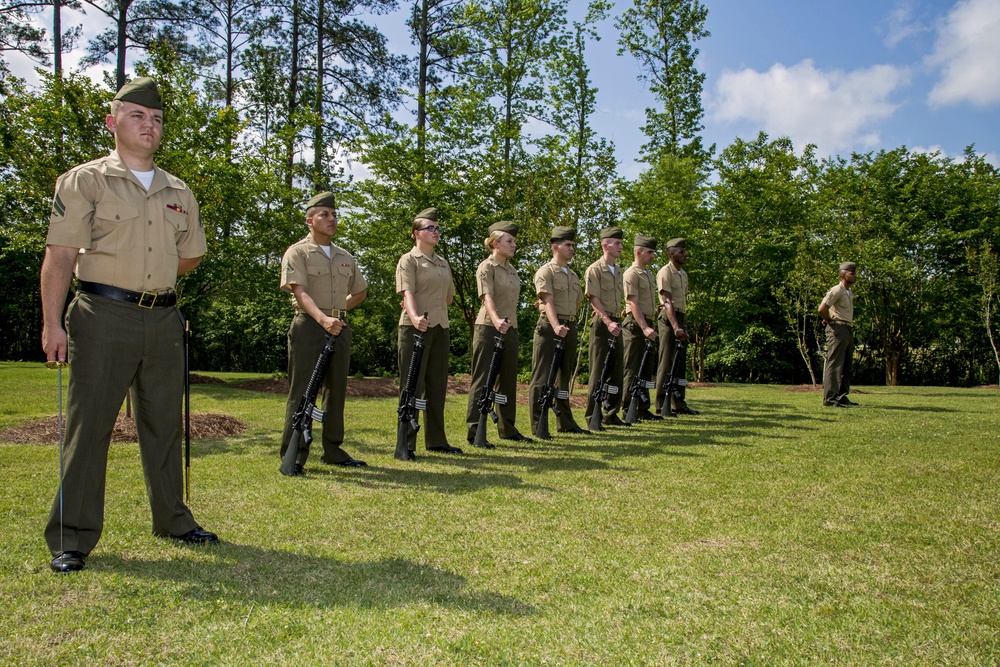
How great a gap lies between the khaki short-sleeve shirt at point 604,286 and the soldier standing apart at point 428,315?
7.80 feet

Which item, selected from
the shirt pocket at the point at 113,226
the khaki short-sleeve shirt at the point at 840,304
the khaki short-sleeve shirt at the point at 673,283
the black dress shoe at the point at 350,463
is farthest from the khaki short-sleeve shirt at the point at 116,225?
the khaki short-sleeve shirt at the point at 840,304

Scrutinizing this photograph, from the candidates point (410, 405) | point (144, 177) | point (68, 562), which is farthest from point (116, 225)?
point (410, 405)

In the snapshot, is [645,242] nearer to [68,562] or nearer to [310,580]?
[310,580]

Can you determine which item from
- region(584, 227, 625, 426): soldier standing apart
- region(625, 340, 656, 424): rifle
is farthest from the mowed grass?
region(625, 340, 656, 424): rifle

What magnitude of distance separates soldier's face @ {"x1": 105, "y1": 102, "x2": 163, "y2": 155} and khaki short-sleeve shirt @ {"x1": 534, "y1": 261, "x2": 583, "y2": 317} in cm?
522

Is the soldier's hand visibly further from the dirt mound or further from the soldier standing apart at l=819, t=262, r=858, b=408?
the soldier standing apart at l=819, t=262, r=858, b=408

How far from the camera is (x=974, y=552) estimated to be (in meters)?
3.96

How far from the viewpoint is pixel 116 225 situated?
3957mm

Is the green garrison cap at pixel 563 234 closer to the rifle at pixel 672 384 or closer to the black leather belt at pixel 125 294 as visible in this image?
the rifle at pixel 672 384

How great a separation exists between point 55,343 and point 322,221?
10.4ft

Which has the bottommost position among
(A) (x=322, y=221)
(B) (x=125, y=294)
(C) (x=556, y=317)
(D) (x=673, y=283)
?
(B) (x=125, y=294)

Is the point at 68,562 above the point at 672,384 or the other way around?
the other way around

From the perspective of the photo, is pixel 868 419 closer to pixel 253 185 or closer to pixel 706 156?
pixel 253 185

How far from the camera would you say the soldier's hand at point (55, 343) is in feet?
12.0
